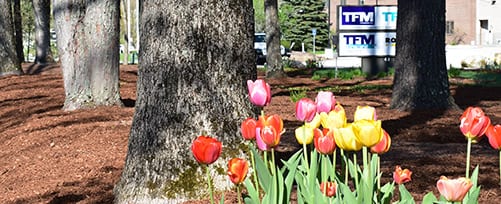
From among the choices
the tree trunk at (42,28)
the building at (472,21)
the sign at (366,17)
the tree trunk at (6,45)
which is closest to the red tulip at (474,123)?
the tree trunk at (6,45)

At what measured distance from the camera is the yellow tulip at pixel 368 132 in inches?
118

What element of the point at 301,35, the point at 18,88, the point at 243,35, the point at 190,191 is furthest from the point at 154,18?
the point at 301,35

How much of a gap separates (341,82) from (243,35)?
14264mm

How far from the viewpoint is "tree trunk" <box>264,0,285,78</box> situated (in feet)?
75.3

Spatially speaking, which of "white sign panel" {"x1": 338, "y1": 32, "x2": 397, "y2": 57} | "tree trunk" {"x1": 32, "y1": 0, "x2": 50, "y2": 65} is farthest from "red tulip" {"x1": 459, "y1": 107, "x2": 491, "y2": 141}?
"tree trunk" {"x1": 32, "y1": 0, "x2": 50, "y2": 65}

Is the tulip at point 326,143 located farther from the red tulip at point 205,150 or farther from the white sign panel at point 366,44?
the white sign panel at point 366,44

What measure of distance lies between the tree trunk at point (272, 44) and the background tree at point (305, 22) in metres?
42.1

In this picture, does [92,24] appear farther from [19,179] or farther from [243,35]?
[243,35]

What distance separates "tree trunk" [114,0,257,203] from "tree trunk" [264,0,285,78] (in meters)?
16.9

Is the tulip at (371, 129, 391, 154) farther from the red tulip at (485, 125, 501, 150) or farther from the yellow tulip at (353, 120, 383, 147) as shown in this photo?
the red tulip at (485, 125, 501, 150)

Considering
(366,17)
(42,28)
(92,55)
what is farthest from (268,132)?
(42,28)

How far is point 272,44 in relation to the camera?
23.6m

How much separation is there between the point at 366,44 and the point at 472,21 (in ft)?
139

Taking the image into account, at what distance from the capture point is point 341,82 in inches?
793
